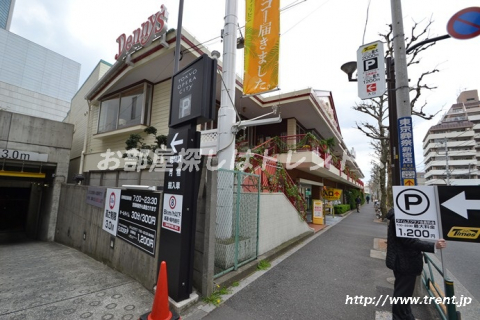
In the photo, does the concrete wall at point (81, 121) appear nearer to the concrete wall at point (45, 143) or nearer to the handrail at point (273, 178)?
the concrete wall at point (45, 143)

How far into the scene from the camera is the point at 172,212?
3.75 meters

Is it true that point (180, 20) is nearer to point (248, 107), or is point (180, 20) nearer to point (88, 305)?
point (248, 107)

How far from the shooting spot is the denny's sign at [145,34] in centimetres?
774

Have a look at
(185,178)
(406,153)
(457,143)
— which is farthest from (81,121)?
(457,143)

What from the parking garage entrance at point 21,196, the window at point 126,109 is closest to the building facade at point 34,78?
the parking garage entrance at point 21,196

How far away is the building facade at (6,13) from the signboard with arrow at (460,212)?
→ 403 ft

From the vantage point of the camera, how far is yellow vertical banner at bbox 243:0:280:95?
566 centimetres

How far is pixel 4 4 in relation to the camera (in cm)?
8062

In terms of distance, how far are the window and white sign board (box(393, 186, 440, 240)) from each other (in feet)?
30.7

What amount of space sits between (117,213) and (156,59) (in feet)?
19.3

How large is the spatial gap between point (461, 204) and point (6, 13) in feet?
427

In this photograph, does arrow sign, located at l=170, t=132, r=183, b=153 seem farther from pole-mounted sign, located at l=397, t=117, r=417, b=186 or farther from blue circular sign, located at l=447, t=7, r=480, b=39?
blue circular sign, located at l=447, t=7, r=480, b=39

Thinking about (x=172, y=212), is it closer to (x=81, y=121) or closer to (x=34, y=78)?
(x=81, y=121)

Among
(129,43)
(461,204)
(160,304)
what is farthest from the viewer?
(129,43)
